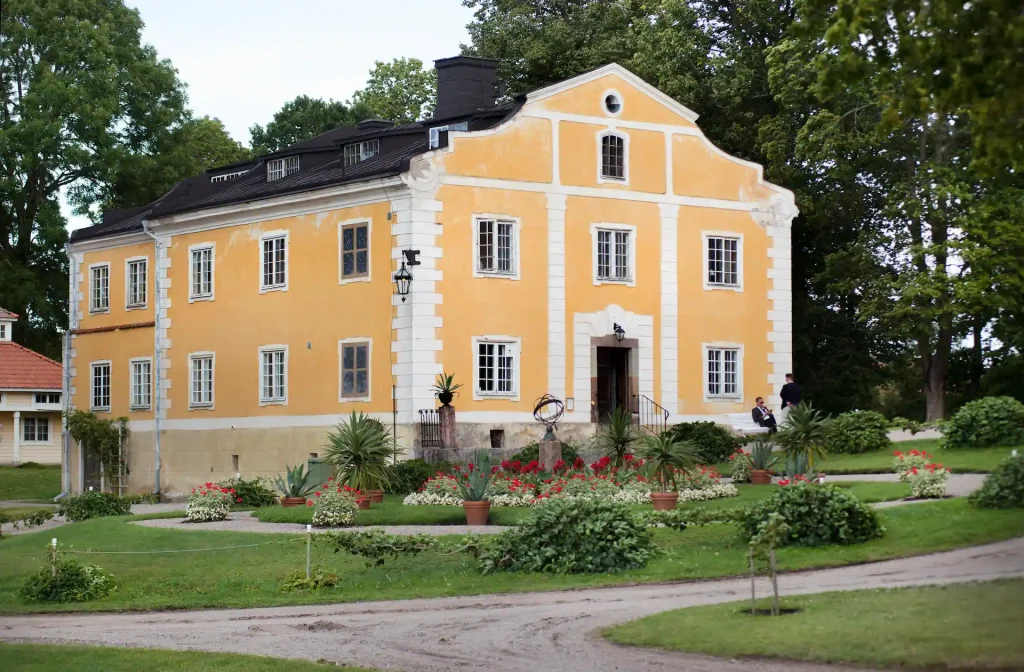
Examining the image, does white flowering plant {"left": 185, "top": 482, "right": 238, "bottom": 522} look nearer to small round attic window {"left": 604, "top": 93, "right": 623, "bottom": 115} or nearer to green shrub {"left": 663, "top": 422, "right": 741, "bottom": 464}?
green shrub {"left": 663, "top": 422, "right": 741, "bottom": 464}

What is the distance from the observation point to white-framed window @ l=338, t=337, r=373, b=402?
135 feet

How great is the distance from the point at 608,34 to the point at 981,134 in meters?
40.3

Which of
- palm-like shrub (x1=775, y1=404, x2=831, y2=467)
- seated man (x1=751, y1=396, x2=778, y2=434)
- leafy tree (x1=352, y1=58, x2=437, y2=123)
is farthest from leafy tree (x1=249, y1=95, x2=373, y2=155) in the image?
palm-like shrub (x1=775, y1=404, x2=831, y2=467)

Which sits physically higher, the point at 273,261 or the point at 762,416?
the point at 273,261

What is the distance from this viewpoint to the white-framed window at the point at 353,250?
41281 mm

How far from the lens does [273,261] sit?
43.9 meters

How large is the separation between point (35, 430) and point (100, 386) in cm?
1920

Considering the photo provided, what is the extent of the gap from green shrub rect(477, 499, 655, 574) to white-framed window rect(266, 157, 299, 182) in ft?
83.8

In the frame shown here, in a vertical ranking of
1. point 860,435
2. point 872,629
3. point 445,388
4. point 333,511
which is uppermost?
point 445,388

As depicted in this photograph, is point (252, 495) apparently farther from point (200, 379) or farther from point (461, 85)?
point (461, 85)

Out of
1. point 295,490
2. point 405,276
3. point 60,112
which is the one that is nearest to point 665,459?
point 295,490

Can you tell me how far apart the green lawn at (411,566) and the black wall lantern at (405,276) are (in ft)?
42.9

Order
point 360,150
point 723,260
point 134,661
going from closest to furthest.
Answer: point 134,661
point 723,260
point 360,150

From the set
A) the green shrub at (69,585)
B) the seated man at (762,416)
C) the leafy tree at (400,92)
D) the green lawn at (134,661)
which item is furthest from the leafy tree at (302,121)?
the green lawn at (134,661)
